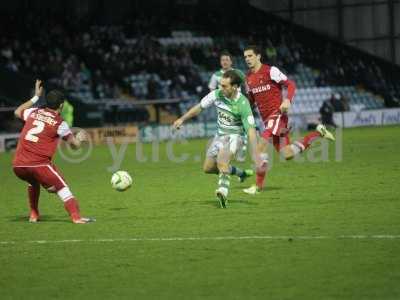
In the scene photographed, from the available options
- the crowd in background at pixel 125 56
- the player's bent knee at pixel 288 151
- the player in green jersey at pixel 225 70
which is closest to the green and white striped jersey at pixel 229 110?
the player in green jersey at pixel 225 70

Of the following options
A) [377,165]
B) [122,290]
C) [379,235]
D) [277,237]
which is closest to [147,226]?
[277,237]

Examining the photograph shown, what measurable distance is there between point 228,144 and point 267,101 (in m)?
1.96

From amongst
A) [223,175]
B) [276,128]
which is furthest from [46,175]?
[276,128]

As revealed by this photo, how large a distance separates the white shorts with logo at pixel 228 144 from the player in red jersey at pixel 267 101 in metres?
1.14

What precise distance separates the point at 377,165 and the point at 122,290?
12.8m

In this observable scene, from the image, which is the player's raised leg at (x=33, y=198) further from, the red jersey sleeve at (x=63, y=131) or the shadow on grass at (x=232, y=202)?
the shadow on grass at (x=232, y=202)

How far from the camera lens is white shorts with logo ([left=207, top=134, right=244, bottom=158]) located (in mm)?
13797

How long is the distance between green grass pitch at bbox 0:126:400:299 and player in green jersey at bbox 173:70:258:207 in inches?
22.9

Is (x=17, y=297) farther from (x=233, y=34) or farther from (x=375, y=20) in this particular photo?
(x=375, y=20)

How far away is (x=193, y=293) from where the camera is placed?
7695mm

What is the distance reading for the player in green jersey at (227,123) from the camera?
1327 cm

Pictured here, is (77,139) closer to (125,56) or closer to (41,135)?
(41,135)

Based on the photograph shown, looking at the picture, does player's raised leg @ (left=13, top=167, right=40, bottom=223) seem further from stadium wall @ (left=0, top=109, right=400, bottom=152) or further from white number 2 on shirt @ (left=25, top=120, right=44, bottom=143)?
stadium wall @ (left=0, top=109, right=400, bottom=152)

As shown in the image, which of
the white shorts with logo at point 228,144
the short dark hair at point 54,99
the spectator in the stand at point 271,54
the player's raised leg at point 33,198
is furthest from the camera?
the spectator in the stand at point 271,54
